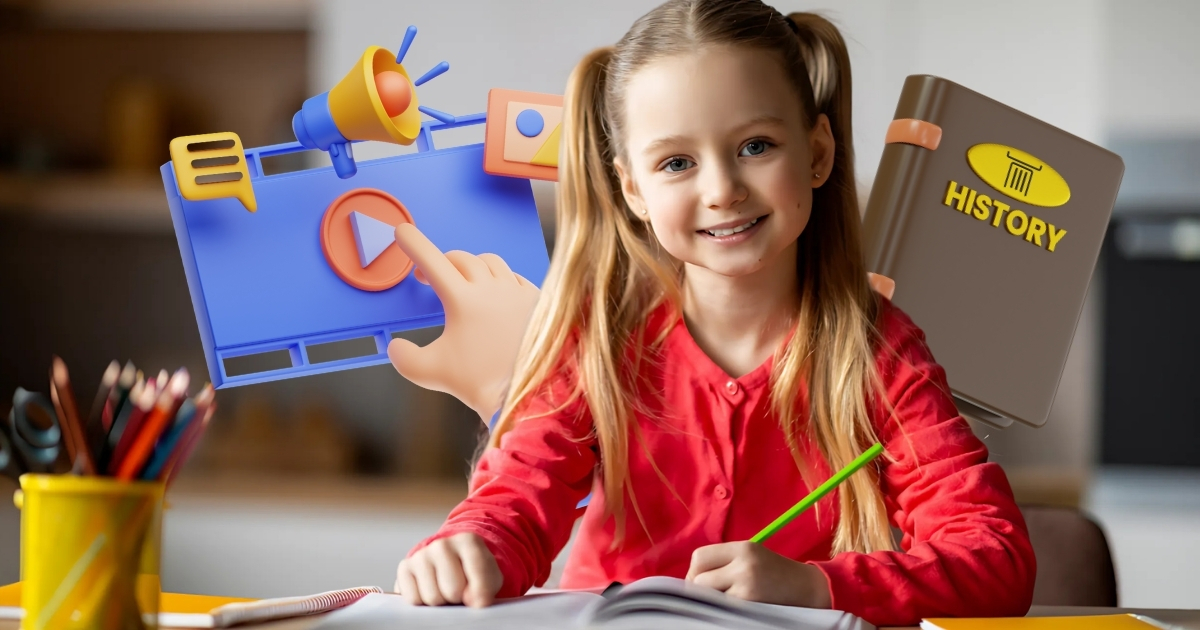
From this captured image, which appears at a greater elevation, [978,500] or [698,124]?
[698,124]

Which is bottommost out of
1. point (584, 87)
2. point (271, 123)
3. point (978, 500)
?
point (978, 500)

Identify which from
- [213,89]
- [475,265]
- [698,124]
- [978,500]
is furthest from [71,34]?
[978,500]

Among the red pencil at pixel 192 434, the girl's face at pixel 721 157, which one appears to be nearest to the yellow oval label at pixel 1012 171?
the girl's face at pixel 721 157

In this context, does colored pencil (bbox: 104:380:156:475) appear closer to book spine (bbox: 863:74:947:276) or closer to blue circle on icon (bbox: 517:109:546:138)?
A: blue circle on icon (bbox: 517:109:546:138)

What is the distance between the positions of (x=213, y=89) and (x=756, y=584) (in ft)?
7.25

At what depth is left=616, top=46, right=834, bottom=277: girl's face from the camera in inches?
34.1

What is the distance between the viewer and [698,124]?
2.84 feet

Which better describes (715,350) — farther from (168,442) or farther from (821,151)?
(168,442)

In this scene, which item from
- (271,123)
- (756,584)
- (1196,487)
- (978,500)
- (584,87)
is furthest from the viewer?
(271,123)

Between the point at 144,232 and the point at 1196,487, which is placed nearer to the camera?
the point at 1196,487

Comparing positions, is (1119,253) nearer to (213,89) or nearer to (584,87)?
(584,87)

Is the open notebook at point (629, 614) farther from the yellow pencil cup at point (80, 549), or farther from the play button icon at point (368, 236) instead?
the play button icon at point (368, 236)

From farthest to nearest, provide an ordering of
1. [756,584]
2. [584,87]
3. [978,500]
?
[584,87]
[978,500]
[756,584]

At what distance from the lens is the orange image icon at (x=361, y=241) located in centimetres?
106
